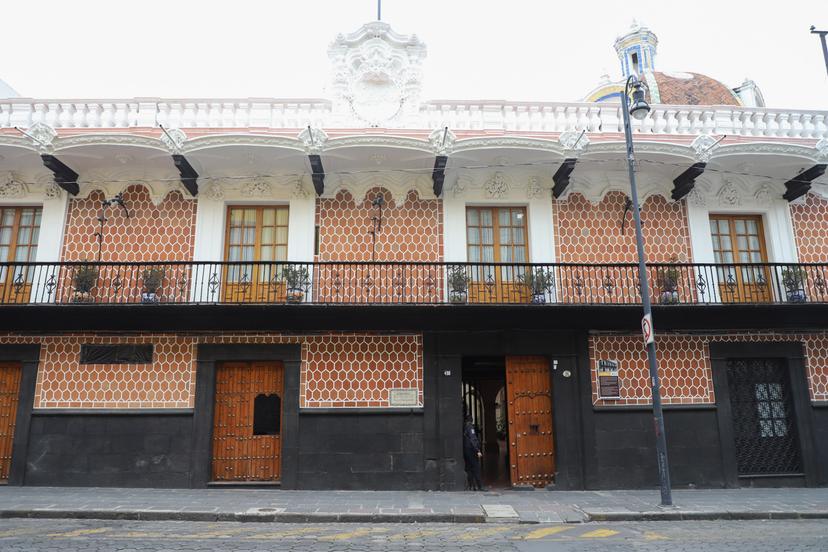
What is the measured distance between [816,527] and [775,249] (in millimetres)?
6734

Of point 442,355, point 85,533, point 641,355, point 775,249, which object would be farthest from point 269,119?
point 775,249

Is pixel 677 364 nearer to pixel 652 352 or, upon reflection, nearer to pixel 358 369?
pixel 652 352

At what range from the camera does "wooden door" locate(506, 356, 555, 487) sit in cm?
1193

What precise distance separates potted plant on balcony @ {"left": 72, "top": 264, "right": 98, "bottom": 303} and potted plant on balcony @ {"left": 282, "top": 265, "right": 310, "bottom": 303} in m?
4.00

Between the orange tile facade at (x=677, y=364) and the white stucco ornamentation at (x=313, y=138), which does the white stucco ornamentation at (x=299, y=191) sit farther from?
the orange tile facade at (x=677, y=364)

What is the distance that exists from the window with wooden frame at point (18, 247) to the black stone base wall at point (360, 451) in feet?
21.9

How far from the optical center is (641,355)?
1230cm

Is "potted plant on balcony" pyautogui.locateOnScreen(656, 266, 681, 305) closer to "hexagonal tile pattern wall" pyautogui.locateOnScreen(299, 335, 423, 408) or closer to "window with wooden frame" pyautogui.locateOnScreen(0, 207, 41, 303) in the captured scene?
"hexagonal tile pattern wall" pyautogui.locateOnScreen(299, 335, 423, 408)

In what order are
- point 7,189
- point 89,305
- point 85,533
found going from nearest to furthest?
point 85,533, point 89,305, point 7,189

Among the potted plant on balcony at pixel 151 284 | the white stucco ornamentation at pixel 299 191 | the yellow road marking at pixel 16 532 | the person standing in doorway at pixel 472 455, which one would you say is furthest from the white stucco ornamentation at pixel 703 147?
the yellow road marking at pixel 16 532

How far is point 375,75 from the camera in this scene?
13.3 m

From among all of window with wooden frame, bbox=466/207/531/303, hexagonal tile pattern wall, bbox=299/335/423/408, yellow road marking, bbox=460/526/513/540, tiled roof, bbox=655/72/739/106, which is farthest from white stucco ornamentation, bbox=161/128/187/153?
tiled roof, bbox=655/72/739/106

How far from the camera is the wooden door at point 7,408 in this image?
462 inches

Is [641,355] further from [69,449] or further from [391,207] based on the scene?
[69,449]
